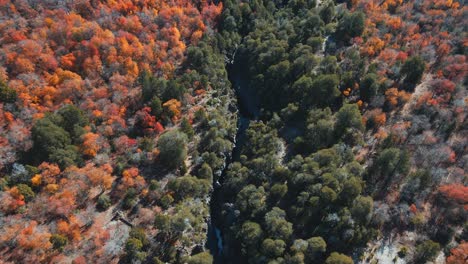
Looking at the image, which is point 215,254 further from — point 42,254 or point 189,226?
point 42,254

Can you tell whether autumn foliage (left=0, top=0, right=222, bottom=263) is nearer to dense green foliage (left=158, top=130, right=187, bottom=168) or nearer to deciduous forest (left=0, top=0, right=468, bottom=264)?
deciduous forest (left=0, top=0, right=468, bottom=264)

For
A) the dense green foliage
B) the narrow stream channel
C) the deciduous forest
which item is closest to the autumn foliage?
the deciduous forest

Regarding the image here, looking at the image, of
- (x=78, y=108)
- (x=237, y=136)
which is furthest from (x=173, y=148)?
(x=78, y=108)

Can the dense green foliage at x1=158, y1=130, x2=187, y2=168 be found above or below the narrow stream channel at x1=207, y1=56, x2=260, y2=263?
above

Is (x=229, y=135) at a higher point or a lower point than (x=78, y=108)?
lower

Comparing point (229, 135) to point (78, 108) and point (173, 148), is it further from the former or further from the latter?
point (78, 108)

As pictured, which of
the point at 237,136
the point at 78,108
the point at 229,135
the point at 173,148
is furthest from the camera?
the point at 237,136
